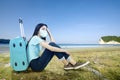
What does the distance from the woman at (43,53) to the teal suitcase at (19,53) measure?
151 mm

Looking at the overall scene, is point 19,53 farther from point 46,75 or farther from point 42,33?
point 46,75

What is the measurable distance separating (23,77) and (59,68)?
5.14 ft

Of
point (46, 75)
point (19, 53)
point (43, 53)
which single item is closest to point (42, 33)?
point (43, 53)

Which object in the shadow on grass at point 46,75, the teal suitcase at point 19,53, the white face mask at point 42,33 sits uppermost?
the white face mask at point 42,33

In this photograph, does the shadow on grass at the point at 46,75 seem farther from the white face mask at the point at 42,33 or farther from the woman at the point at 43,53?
the white face mask at the point at 42,33

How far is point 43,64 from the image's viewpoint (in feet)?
21.0

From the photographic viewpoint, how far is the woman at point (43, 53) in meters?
6.06

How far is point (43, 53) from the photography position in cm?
631

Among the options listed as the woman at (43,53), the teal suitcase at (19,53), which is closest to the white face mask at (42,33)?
the woman at (43,53)

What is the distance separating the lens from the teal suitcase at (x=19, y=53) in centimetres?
616

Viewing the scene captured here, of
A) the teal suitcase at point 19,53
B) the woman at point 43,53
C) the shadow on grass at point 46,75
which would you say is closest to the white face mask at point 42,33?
the woman at point 43,53

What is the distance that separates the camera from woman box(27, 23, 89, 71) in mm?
6062

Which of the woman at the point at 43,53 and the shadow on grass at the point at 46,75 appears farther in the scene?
the shadow on grass at the point at 46,75

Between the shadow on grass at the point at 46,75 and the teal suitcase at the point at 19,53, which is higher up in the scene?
the teal suitcase at the point at 19,53
